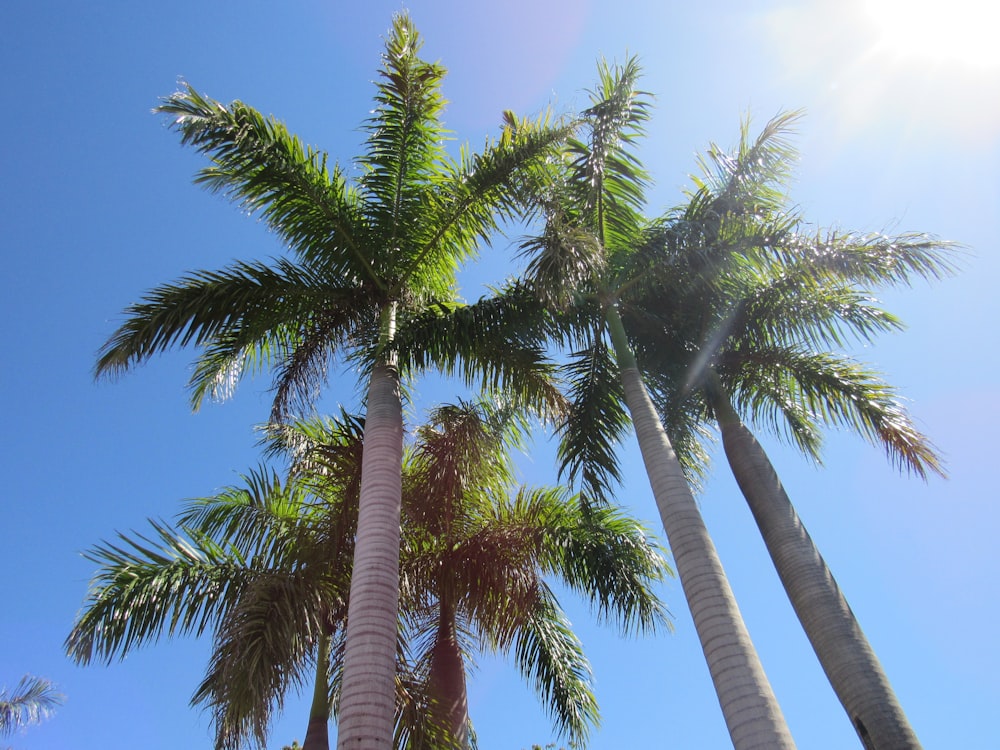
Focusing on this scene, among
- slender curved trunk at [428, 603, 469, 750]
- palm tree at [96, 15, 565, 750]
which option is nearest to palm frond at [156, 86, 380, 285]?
palm tree at [96, 15, 565, 750]

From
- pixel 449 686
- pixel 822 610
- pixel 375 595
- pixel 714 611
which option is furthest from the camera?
pixel 449 686

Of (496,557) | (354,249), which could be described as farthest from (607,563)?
(354,249)

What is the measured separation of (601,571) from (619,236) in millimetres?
4895

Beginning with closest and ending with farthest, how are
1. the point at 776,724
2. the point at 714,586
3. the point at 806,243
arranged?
1. the point at 776,724
2. the point at 714,586
3. the point at 806,243

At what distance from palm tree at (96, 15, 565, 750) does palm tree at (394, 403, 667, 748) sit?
4.50ft

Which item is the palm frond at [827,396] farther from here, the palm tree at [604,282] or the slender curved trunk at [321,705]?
the slender curved trunk at [321,705]

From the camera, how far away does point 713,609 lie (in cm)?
698

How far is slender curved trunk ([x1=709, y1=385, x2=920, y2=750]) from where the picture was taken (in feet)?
25.5

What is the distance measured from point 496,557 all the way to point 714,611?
4800 mm

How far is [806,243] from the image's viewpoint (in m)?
10.6

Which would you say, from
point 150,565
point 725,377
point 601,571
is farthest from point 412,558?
point 725,377

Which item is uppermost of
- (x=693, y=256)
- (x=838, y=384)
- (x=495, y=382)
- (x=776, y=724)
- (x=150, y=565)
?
(x=693, y=256)

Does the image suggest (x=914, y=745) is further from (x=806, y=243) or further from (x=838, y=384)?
(x=806, y=243)

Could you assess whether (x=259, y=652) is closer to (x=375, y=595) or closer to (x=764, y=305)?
(x=375, y=595)
